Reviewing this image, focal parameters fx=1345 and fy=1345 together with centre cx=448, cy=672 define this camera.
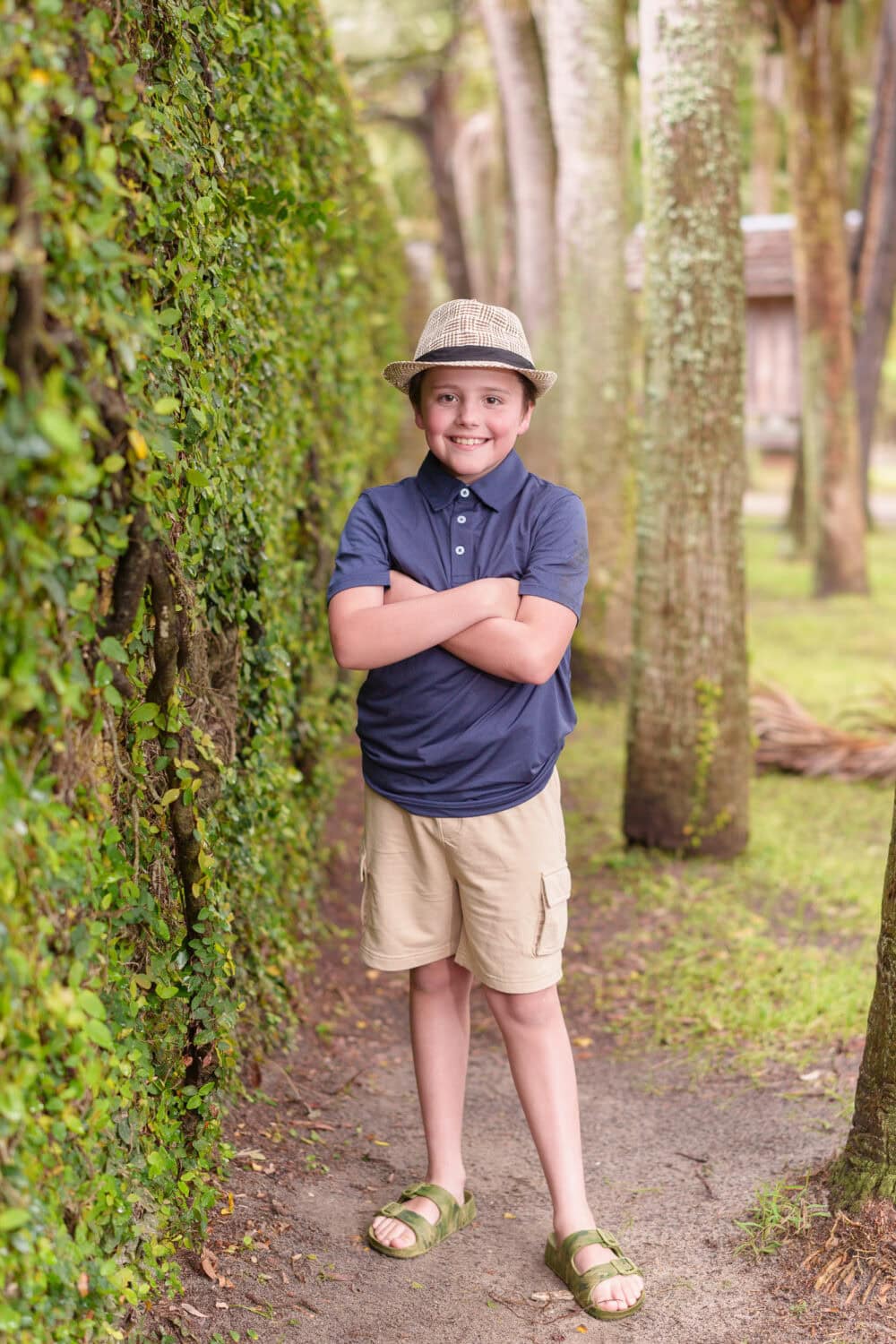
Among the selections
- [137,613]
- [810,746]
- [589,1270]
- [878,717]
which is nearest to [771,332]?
[878,717]

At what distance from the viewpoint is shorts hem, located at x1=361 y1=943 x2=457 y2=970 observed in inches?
127

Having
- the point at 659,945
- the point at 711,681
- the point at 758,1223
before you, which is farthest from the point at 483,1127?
the point at 711,681

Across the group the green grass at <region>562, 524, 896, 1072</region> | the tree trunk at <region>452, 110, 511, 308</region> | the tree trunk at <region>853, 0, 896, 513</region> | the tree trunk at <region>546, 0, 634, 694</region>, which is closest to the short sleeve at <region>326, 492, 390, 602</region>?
the green grass at <region>562, 524, 896, 1072</region>

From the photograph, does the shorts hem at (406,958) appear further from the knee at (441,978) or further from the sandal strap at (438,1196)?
the sandal strap at (438,1196)

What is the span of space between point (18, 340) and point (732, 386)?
14.3 ft

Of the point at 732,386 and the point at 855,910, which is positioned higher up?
the point at 732,386

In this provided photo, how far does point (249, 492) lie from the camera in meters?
3.39

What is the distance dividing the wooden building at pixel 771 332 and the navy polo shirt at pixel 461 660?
1538 centimetres

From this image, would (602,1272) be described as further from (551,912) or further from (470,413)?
(470,413)

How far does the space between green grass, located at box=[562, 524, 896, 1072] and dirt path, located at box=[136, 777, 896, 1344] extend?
0.28m

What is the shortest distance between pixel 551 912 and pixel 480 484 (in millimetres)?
1005

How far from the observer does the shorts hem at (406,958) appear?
10.6 feet

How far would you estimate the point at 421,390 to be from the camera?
124 inches

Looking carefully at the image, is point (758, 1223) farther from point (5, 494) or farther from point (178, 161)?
point (178, 161)
